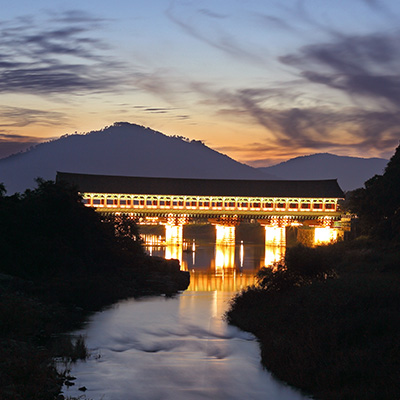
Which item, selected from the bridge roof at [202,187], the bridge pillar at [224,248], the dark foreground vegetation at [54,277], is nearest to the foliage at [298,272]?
the dark foreground vegetation at [54,277]

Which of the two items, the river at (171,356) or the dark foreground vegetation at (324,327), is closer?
the dark foreground vegetation at (324,327)

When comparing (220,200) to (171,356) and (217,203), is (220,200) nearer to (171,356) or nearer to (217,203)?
(217,203)

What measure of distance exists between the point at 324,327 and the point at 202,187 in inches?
2827

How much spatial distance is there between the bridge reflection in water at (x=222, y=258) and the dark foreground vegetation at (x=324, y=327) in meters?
4.41

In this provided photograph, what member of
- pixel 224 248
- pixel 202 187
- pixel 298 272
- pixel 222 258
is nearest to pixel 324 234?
pixel 224 248

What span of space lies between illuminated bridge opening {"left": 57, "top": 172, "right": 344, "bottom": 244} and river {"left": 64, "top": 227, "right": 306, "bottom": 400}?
167 ft

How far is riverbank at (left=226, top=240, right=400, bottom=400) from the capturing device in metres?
18.8

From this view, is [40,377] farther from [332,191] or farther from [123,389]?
[332,191]

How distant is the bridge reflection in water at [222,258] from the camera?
172ft

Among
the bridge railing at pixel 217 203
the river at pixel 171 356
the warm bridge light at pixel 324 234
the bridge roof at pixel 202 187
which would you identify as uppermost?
the bridge roof at pixel 202 187

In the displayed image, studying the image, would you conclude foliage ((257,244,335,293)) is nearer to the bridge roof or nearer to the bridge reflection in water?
the bridge reflection in water

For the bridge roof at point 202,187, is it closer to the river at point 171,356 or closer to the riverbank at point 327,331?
the river at point 171,356

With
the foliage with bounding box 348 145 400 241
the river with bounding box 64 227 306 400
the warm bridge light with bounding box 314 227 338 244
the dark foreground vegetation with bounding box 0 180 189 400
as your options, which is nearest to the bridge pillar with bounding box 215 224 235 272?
the warm bridge light with bounding box 314 227 338 244

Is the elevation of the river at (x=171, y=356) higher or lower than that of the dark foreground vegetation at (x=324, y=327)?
lower
